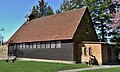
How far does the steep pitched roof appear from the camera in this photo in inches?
1442

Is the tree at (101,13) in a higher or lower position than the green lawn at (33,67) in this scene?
higher

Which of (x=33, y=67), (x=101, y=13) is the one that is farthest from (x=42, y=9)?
(x=33, y=67)

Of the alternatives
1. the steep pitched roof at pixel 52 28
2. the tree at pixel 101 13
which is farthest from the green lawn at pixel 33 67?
the tree at pixel 101 13

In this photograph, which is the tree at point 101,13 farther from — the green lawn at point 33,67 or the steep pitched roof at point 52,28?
the green lawn at point 33,67

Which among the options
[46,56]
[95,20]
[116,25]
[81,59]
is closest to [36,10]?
[95,20]

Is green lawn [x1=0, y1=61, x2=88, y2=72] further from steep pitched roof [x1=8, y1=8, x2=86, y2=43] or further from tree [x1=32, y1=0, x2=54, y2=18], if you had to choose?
tree [x1=32, y1=0, x2=54, y2=18]

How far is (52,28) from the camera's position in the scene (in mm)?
41156

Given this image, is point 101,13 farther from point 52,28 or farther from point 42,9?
point 42,9

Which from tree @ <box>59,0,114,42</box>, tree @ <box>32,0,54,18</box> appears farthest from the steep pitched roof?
tree @ <box>32,0,54,18</box>

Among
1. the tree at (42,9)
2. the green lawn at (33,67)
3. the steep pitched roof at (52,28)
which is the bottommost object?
the green lawn at (33,67)

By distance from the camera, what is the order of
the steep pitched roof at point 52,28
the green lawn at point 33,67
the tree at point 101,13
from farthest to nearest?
→ the tree at point 101,13 < the steep pitched roof at point 52,28 < the green lawn at point 33,67

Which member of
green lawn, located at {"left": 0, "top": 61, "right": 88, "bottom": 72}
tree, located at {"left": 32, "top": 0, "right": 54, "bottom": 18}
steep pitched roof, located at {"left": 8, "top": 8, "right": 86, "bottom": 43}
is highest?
tree, located at {"left": 32, "top": 0, "right": 54, "bottom": 18}

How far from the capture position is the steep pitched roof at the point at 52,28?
36.6 meters

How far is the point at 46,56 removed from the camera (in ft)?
131
